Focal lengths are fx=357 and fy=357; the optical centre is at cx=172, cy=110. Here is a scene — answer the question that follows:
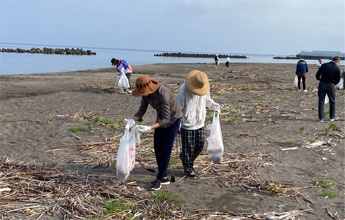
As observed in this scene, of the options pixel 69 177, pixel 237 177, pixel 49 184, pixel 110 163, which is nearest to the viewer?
pixel 49 184

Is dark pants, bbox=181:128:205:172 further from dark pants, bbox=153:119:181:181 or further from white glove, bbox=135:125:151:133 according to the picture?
white glove, bbox=135:125:151:133

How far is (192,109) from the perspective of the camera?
5.48 meters

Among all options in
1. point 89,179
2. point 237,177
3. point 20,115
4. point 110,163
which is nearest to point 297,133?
point 237,177

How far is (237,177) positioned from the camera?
19.5ft

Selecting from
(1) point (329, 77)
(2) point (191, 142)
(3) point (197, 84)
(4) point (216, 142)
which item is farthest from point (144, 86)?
(1) point (329, 77)

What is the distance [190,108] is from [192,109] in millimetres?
40

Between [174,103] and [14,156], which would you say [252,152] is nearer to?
[174,103]

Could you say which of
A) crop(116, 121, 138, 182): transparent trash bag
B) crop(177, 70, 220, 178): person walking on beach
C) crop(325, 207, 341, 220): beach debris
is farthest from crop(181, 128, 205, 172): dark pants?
crop(325, 207, 341, 220): beach debris

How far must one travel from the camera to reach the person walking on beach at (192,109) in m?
5.26

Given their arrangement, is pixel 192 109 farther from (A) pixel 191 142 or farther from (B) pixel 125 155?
(B) pixel 125 155

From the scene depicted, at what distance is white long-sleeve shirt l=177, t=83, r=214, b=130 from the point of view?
5.45 m

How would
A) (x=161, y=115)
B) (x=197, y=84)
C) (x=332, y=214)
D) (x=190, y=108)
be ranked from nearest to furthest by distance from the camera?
1. (x=332, y=214)
2. (x=161, y=115)
3. (x=197, y=84)
4. (x=190, y=108)

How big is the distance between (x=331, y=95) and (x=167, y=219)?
24.6ft

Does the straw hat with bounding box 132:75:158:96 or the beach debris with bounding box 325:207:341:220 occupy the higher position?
the straw hat with bounding box 132:75:158:96
